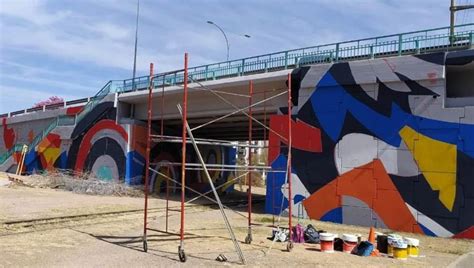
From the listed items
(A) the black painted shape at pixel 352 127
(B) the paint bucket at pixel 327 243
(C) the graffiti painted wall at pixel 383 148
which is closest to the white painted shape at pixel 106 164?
(C) the graffiti painted wall at pixel 383 148

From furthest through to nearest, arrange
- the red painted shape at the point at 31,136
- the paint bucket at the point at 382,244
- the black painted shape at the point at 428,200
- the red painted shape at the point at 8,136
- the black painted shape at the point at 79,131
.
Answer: the red painted shape at the point at 8,136, the red painted shape at the point at 31,136, the black painted shape at the point at 79,131, the black painted shape at the point at 428,200, the paint bucket at the point at 382,244

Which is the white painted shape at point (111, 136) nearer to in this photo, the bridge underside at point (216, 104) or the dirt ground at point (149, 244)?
the bridge underside at point (216, 104)

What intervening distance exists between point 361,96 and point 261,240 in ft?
26.8

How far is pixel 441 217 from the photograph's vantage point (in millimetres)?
16969

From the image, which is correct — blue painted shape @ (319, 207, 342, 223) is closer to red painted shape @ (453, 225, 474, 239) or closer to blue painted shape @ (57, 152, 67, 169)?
red painted shape @ (453, 225, 474, 239)

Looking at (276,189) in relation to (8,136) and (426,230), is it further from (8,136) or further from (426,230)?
(8,136)

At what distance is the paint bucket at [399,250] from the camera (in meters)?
11.7

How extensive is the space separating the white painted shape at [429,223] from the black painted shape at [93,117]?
22.1m

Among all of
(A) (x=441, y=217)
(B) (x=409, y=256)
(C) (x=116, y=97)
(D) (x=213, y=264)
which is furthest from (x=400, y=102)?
(C) (x=116, y=97)

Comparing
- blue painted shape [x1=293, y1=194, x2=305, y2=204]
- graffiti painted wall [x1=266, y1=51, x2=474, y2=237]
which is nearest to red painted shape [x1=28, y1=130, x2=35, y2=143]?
graffiti painted wall [x1=266, y1=51, x2=474, y2=237]

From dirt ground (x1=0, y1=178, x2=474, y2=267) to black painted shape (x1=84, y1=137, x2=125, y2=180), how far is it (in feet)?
42.5

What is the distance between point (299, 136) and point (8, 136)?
1365 inches

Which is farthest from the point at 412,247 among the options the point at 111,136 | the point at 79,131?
the point at 79,131

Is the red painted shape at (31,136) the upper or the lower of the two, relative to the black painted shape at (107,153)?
→ upper
